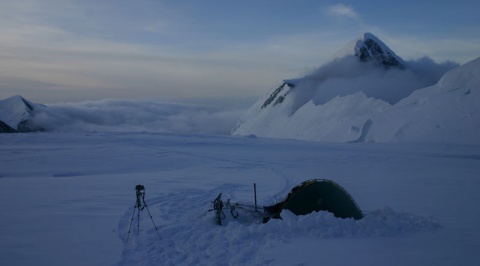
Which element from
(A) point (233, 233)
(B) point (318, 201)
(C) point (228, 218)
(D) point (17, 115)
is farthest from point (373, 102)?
(D) point (17, 115)

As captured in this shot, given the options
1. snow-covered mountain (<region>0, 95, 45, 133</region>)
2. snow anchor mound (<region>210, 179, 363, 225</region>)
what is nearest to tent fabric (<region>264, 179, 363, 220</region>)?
snow anchor mound (<region>210, 179, 363, 225</region>)

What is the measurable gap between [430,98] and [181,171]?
1369 inches

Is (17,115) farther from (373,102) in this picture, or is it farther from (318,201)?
(318,201)

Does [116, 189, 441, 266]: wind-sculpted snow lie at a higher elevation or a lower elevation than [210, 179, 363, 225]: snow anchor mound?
lower

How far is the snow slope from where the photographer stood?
773 cm

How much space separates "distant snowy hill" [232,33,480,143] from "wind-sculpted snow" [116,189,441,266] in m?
32.8

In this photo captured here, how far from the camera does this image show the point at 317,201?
1044cm

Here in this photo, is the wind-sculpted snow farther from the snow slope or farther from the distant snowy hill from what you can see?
the distant snowy hill

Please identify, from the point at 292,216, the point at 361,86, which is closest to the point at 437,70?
the point at 361,86

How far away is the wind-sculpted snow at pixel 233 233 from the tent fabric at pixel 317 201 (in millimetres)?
585

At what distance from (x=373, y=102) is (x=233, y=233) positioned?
164ft

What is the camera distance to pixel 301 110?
2852 inches

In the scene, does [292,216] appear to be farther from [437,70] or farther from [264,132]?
[437,70]

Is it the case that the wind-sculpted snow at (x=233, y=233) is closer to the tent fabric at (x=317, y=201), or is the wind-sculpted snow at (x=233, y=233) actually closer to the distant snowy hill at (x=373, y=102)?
the tent fabric at (x=317, y=201)
